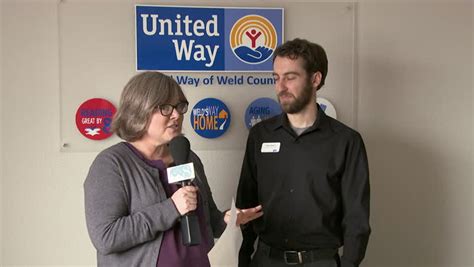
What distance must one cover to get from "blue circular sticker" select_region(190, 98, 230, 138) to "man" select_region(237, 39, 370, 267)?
0.29m

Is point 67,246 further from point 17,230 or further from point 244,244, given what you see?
point 244,244

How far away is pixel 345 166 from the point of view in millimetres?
1907

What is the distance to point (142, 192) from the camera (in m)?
1.32

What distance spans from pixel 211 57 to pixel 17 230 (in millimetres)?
1277

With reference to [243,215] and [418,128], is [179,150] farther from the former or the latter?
[418,128]

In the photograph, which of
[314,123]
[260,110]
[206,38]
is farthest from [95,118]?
[314,123]

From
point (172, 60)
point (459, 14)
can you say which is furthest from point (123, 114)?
point (459, 14)

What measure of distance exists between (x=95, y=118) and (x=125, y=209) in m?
0.98

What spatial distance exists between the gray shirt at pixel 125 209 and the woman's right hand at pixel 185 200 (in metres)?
0.02

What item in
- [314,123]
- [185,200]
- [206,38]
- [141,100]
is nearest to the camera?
[185,200]

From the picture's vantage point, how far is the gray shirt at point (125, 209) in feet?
4.07

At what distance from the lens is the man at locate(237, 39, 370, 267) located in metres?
1.85

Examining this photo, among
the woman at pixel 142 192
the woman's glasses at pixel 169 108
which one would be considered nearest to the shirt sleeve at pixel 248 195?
the woman at pixel 142 192

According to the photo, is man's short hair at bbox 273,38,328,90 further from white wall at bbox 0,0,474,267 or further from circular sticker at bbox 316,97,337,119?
white wall at bbox 0,0,474,267
